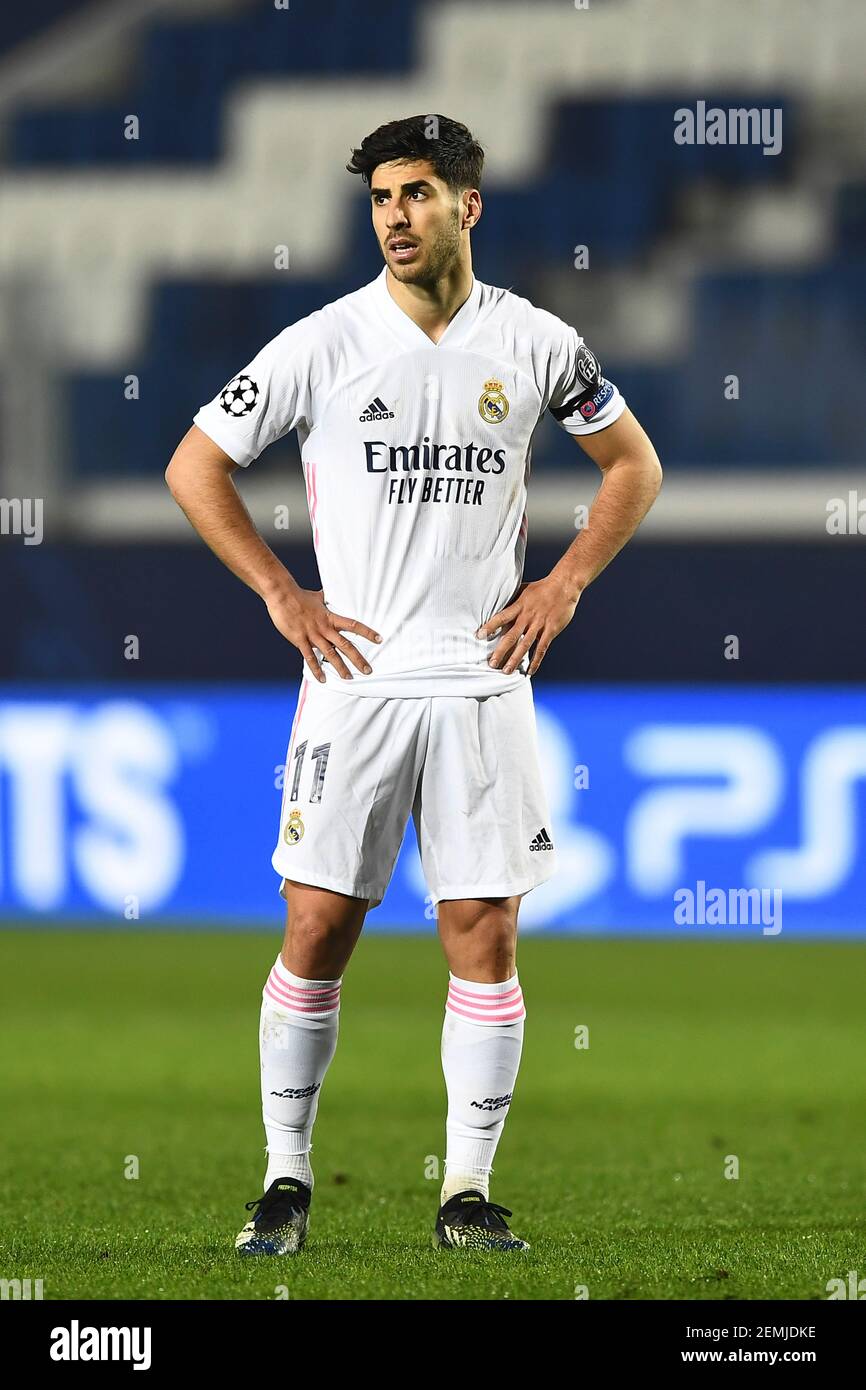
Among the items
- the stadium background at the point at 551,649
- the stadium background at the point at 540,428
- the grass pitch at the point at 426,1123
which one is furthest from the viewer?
the stadium background at the point at 540,428

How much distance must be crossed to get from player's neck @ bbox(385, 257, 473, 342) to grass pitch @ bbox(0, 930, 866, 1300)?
1544mm

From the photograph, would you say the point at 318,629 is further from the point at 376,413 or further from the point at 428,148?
the point at 428,148

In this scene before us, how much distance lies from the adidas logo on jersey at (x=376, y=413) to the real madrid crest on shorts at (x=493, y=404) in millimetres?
151

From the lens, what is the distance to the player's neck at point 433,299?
3340mm

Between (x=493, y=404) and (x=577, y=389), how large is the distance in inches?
8.1

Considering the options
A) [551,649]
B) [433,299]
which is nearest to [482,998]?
[433,299]

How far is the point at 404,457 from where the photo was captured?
330 centimetres

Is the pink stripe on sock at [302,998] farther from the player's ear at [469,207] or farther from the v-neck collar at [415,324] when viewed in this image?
the player's ear at [469,207]

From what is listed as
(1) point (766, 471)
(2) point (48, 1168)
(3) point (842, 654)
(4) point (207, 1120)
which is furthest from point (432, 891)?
(1) point (766, 471)

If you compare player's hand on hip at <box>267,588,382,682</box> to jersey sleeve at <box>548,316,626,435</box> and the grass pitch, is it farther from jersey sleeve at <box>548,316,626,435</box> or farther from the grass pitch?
the grass pitch

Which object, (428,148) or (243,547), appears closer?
(428,148)

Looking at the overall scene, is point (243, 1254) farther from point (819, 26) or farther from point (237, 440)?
point (819, 26)
